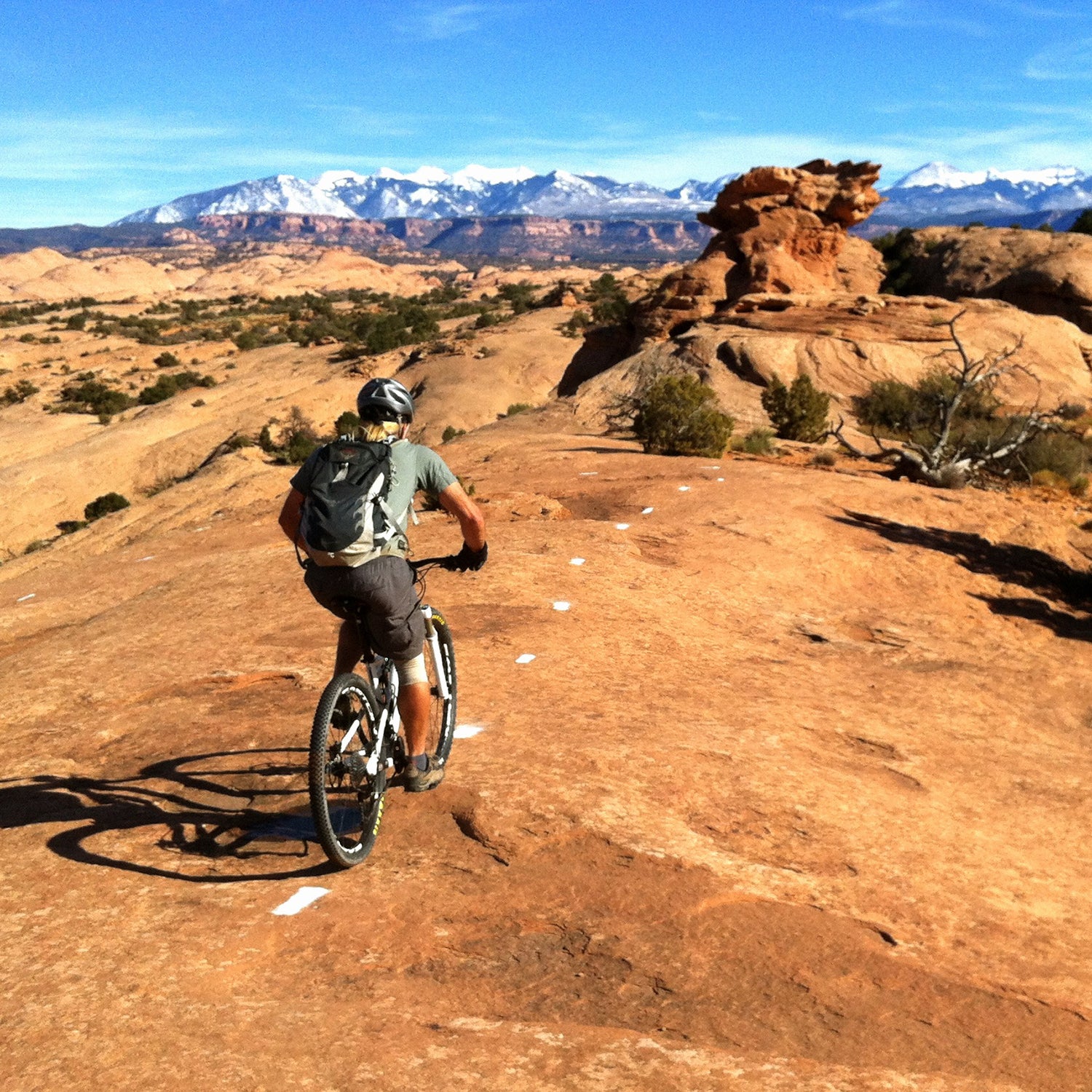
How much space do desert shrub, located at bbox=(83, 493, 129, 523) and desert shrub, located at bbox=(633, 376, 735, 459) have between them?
53.7 ft

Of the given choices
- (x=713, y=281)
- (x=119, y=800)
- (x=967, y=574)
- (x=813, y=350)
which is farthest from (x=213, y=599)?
(x=713, y=281)

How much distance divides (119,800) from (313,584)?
1740 mm

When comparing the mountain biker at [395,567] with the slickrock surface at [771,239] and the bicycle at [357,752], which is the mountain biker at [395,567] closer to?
the bicycle at [357,752]

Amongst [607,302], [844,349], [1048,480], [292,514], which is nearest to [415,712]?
[292,514]

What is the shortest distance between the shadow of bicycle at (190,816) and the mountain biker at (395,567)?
688mm

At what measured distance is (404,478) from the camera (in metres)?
4.48

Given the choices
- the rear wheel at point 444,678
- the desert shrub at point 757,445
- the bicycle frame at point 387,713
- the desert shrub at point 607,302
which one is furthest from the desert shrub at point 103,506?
the bicycle frame at point 387,713

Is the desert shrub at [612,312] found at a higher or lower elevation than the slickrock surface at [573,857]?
higher

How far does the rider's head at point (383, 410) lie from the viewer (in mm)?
4586

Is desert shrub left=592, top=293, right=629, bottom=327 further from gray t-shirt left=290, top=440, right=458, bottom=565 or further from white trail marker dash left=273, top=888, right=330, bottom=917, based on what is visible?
white trail marker dash left=273, top=888, right=330, bottom=917

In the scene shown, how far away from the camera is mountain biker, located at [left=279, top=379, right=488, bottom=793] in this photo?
440 centimetres

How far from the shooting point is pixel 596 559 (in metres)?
10.1

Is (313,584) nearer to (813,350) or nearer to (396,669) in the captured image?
(396,669)

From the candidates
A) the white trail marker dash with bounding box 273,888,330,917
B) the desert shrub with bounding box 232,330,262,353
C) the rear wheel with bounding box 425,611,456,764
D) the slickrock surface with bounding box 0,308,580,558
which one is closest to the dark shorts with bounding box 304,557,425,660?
the rear wheel with bounding box 425,611,456,764
